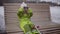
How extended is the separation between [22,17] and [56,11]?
4.70ft

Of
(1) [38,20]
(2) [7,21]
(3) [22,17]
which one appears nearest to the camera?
(3) [22,17]

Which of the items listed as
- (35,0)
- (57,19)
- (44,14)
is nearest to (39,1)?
(35,0)

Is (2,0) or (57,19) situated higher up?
(2,0)

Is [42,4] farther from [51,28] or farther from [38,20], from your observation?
[51,28]

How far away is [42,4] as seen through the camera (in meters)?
4.59

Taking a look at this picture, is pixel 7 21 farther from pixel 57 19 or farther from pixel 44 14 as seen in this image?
pixel 57 19

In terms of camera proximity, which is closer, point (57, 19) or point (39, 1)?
point (57, 19)

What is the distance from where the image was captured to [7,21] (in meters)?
3.98

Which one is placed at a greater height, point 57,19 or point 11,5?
point 11,5

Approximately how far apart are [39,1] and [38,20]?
74 cm

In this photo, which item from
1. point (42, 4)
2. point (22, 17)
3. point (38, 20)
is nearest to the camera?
point (22, 17)

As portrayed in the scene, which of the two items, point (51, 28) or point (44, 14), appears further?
point (44, 14)

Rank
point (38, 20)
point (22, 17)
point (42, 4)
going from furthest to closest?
point (42, 4), point (38, 20), point (22, 17)

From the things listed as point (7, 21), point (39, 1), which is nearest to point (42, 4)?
point (39, 1)
